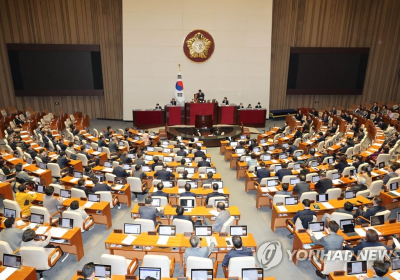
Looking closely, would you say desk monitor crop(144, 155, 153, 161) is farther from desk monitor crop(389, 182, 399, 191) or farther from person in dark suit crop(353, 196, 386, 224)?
desk monitor crop(389, 182, 399, 191)

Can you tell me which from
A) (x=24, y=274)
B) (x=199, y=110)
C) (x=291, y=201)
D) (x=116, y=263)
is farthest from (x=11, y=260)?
(x=199, y=110)

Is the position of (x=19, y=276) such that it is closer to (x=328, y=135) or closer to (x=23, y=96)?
(x=328, y=135)

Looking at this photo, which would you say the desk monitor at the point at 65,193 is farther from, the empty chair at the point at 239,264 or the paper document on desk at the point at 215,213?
the empty chair at the point at 239,264

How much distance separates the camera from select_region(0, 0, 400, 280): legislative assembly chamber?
7621 millimetres

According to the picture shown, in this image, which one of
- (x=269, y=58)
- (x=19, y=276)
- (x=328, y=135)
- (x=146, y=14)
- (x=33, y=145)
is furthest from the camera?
(x=269, y=58)

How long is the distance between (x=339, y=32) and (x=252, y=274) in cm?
2439

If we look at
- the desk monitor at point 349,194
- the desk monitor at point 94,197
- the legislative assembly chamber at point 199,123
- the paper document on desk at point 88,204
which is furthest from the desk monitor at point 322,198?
the paper document on desk at point 88,204

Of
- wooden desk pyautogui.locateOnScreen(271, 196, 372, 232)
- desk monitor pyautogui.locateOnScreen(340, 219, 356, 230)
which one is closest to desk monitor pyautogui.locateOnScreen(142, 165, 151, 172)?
wooden desk pyautogui.locateOnScreen(271, 196, 372, 232)

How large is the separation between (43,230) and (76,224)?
0.79 m

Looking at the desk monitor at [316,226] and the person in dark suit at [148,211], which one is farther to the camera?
the person in dark suit at [148,211]

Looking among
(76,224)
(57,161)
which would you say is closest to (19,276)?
(76,224)

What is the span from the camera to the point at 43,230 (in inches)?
287

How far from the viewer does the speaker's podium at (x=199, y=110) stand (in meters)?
21.4

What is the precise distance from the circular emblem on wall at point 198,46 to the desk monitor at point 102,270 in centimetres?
1957
